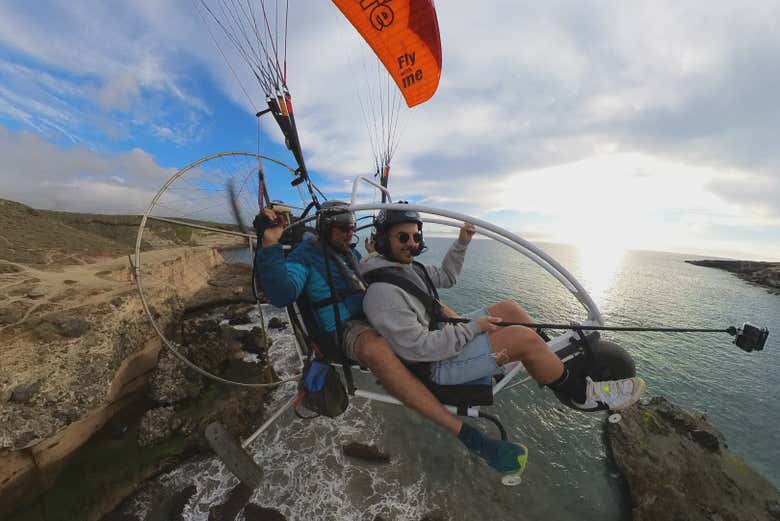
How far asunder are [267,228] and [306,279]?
0.96 meters

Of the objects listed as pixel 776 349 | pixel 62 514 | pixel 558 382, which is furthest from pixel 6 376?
pixel 776 349

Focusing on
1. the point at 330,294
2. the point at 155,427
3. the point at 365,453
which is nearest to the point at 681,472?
the point at 365,453

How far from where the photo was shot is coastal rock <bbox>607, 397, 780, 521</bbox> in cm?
763

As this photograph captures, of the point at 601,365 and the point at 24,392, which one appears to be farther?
the point at 24,392

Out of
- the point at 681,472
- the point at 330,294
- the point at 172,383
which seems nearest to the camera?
the point at 330,294

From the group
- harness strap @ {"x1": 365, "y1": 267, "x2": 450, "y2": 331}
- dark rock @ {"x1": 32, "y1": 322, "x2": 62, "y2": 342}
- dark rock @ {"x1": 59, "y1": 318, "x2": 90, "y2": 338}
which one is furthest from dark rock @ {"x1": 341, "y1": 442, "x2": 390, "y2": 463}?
dark rock @ {"x1": 32, "y1": 322, "x2": 62, "y2": 342}

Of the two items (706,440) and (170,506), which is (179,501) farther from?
(706,440)

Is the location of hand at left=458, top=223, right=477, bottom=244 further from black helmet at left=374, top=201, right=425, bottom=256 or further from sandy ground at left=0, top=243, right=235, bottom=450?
sandy ground at left=0, top=243, right=235, bottom=450

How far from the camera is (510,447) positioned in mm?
3951

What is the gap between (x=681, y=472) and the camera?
27.7ft

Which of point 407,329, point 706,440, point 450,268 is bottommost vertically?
point 706,440

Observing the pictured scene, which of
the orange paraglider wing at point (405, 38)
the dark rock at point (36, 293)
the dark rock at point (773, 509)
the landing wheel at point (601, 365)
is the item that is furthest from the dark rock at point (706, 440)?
the dark rock at point (36, 293)

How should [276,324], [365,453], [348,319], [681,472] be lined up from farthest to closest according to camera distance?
[276,324] < [365,453] < [681,472] < [348,319]

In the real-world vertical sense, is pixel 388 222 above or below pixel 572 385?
above
